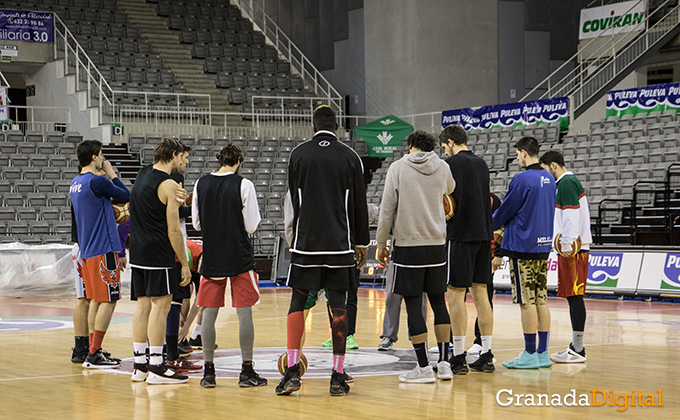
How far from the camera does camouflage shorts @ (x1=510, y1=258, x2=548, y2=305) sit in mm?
7141

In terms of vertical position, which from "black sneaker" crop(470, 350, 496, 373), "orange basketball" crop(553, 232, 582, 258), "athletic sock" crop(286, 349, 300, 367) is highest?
"orange basketball" crop(553, 232, 582, 258)

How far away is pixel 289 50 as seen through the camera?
30781 millimetres

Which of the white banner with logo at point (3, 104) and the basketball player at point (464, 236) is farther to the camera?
the white banner with logo at point (3, 104)

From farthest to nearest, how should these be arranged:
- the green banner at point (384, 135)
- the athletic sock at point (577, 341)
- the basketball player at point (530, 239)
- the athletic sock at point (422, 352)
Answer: the green banner at point (384, 135)
the athletic sock at point (577, 341)
the basketball player at point (530, 239)
the athletic sock at point (422, 352)

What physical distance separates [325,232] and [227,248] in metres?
0.90

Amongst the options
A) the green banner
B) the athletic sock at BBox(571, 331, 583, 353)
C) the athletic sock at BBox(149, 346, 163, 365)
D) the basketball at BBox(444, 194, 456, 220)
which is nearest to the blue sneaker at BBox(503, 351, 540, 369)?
the athletic sock at BBox(571, 331, 583, 353)

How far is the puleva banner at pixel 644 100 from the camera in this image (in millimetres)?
20203

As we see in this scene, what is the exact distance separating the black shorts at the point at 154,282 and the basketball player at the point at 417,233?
174 cm

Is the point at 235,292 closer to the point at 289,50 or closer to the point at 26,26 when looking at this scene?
the point at 26,26

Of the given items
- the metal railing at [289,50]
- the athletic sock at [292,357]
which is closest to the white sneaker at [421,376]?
the athletic sock at [292,357]

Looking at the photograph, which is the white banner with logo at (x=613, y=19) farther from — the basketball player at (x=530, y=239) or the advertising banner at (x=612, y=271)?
the basketball player at (x=530, y=239)

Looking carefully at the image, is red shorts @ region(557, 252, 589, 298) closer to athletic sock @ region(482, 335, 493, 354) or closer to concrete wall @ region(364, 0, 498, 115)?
athletic sock @ region(482, 335, 493, 354)

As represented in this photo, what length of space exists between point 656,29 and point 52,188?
17.7 m

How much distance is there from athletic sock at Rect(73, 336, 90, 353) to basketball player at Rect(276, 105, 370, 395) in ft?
8.66
